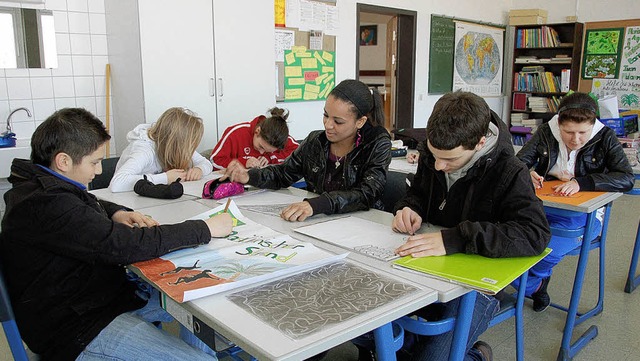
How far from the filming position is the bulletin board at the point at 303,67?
185 inches

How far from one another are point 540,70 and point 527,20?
728 millimetres

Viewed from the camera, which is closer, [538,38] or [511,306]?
[511,306]

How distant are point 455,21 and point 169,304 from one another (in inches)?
248

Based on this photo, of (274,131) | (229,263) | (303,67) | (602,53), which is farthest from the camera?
(602,53)

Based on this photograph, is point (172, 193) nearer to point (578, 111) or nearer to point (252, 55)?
point (578, 111)

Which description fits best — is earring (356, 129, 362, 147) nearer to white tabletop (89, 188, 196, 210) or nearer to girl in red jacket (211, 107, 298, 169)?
white tabletop (89, 188, 196, 210)

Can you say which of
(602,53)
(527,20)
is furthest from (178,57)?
(602,53)

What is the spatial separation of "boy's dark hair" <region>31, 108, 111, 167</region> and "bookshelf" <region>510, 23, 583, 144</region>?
6.83m

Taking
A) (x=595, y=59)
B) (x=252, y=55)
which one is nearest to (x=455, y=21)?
(x=595, y=59)

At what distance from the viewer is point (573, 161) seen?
262 centimetres

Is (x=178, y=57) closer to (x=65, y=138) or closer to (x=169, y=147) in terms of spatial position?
(x=169, y=147)

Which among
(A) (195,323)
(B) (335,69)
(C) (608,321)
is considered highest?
(B) (335,69)

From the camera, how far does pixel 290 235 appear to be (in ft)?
4.95

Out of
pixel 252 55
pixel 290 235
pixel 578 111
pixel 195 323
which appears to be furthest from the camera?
pixel 252 55
